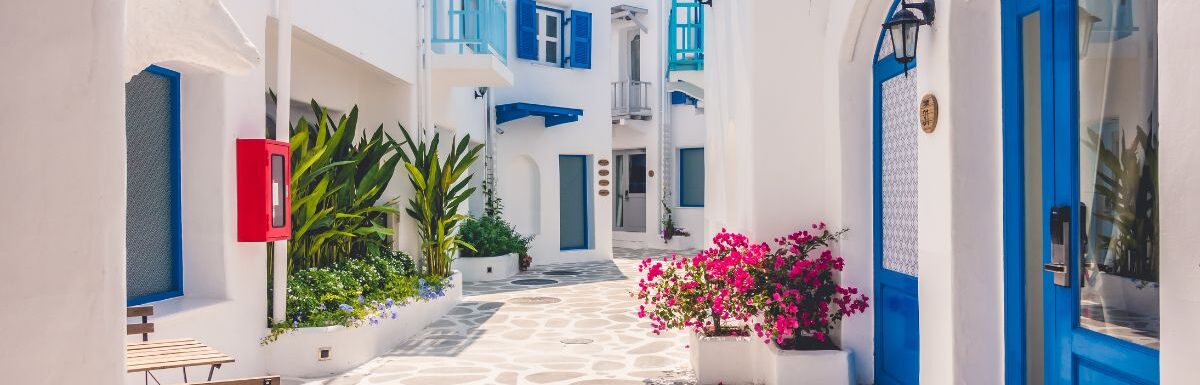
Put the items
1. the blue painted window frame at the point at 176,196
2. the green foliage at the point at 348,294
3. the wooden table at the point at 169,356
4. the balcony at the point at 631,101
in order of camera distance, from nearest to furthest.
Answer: the wooden table at the point at 169,356
the blue painted window frame at the point at 176,196
the green foliage at the point at 348,294
the balcony at the point at 631,101

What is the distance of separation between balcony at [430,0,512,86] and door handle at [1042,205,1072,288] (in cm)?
785

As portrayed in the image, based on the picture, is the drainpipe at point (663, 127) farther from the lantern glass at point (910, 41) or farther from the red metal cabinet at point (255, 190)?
the lantern glass at point (910, 41)

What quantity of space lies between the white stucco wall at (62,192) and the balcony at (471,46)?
822 centimetres

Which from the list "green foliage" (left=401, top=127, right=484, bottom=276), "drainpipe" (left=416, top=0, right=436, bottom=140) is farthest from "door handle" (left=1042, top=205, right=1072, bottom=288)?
"drainpipe" (left=416, top=0, right=436, bottom=140)

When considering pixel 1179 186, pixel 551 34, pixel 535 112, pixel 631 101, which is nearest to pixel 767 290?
pixel 1179 186

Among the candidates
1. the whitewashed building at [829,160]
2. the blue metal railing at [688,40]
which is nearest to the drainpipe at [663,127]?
the blue metal railing at [688,40]

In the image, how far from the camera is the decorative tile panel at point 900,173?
4.88m

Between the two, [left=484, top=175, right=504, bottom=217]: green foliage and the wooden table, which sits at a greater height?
[left=484, top=175, right=504, bottom=217]: green foliage

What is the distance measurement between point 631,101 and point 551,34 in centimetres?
391

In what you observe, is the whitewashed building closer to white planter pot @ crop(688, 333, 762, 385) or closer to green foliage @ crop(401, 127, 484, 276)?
green foliage @ crop(401, 127, 484, 276)

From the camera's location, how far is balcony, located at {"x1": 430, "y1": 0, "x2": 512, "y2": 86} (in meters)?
10.3

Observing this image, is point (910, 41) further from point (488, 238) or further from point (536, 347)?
point (488, 238)

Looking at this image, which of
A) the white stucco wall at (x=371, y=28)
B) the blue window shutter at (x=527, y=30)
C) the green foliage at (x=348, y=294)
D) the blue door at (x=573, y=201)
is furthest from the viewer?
the blue door at (x=573, y=201)

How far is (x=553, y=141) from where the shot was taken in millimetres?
15586
